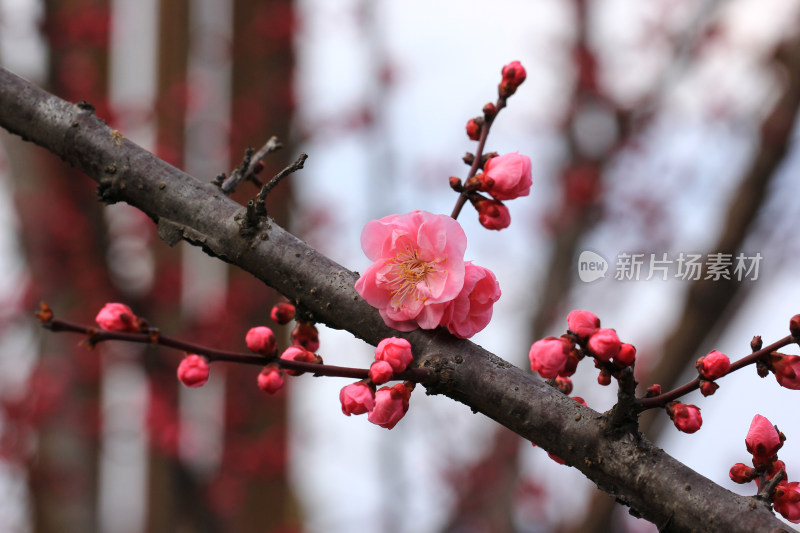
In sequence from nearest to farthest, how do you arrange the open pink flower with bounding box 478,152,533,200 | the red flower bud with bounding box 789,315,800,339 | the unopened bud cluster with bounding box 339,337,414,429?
the red flower bud with bounding box 789,315,800,339, the unopened bud cluster with bounding box 339,337,414,429, the open pink flower with bounding box 478,152,533,200

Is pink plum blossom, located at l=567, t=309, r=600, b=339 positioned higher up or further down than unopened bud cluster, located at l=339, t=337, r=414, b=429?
higher up

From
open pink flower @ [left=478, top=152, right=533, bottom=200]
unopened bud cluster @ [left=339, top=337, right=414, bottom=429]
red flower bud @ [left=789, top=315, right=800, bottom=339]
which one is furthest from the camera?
open pink flower @ [left=478, top=152, right=533, bottom=200]

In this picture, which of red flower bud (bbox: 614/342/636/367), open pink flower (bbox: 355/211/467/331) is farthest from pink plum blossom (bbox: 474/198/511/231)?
red flower bud (bbox: 614/342/636/367)

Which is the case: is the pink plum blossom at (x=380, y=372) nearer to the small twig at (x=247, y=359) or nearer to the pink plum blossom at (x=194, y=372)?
the small twig at (x=247, y=359)

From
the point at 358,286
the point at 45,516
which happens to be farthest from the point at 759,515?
the point at 45,516

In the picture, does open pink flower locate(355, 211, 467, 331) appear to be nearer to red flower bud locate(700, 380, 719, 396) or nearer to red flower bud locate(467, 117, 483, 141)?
red flower bud locate(467, 117, 483, 141)

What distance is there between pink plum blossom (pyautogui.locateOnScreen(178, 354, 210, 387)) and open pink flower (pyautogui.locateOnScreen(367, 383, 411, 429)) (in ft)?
0.82

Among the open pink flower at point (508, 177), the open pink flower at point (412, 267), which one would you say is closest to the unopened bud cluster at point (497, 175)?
the open pink flower at point (508, 177)

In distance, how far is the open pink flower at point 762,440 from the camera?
3.03 ft

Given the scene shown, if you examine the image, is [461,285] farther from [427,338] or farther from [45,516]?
[45,516]

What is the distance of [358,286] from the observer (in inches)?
38.3

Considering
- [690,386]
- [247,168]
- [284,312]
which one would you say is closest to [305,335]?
[284,312]

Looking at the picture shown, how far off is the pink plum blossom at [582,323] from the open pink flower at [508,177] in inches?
9.0

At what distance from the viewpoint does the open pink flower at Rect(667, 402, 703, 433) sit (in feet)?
3.00
